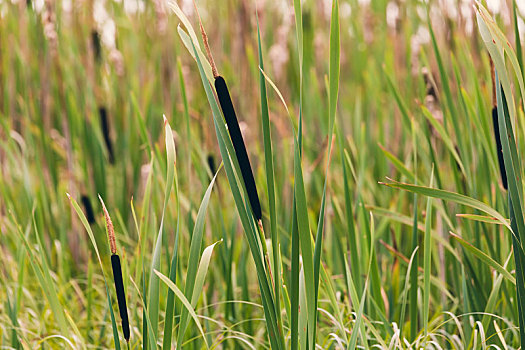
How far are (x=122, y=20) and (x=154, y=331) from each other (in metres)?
1.97

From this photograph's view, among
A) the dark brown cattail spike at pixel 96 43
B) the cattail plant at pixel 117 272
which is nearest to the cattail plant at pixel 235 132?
the cattail plant at pixel 117 272

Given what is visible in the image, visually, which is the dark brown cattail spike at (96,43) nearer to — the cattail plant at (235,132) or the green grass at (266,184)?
the green grass at (266,184)

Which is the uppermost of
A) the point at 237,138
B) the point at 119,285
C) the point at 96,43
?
the point at 96,43

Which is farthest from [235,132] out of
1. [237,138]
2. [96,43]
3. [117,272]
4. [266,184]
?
[96,43]

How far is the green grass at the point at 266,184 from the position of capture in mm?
707

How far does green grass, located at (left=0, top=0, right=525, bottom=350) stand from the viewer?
71 centimetres

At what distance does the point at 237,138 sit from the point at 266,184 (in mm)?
420

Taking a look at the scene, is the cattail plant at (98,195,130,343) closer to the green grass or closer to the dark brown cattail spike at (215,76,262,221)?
the green grass

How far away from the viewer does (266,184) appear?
3.51ft

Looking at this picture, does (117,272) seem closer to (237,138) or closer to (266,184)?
(237,138)

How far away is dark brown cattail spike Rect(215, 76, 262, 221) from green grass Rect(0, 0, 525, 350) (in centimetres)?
1

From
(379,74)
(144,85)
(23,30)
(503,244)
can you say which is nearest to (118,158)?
(144,85)

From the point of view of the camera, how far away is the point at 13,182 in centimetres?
202

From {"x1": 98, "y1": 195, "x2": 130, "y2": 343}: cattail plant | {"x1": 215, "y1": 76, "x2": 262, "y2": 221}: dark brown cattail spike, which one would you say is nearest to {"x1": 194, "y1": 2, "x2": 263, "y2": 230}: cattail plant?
{"x1": 215, "y1": 76, "x2": 262, "y2": 221}: dark brown cattail spike
